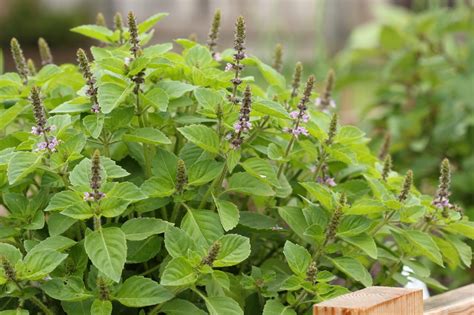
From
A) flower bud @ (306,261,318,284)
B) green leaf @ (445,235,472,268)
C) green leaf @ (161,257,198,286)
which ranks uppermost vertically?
green leaf @ (445,235,472,268)

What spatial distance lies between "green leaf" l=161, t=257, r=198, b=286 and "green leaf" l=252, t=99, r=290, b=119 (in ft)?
0.95

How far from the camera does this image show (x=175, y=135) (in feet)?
5.47

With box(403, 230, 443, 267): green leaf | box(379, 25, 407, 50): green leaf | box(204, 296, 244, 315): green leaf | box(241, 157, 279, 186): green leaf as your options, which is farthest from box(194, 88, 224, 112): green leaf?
box(379, 25, 407, 50): green leaf

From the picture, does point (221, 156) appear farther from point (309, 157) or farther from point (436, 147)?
point (436, 147)

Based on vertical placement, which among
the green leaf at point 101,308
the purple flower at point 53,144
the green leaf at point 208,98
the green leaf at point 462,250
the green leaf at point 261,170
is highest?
the green leaf at point 208,98

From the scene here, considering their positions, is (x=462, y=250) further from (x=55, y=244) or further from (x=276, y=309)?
(x=55, y=244)

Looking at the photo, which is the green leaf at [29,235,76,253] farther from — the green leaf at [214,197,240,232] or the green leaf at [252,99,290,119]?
the green leaf at [252,99,290,119]

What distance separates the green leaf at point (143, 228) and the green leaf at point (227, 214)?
9cm

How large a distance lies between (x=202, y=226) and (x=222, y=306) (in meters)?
0.15

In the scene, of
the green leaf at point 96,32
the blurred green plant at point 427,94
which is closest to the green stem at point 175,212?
the green leaf at point 96,32

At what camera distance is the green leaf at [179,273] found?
1265mm

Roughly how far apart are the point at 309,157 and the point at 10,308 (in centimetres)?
66

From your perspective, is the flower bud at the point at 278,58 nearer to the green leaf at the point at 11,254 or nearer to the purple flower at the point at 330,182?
the purple flower at the point at 330,182

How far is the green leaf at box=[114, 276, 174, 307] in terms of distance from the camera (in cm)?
131
